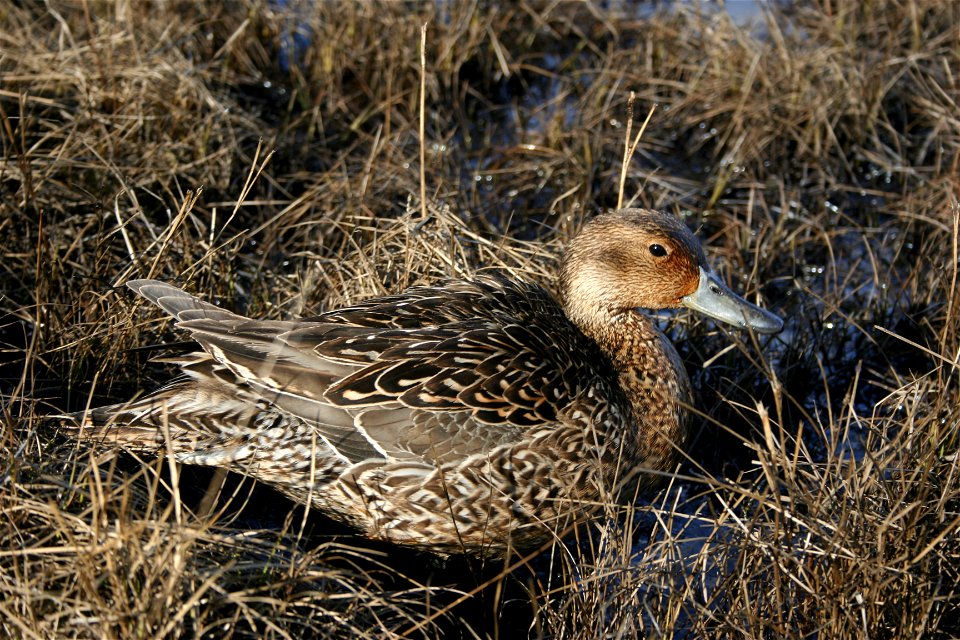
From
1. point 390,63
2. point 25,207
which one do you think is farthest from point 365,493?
point 390,63

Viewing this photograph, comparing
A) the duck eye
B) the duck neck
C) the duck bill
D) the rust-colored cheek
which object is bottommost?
the duck neck

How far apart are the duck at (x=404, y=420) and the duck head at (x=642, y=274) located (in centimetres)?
35

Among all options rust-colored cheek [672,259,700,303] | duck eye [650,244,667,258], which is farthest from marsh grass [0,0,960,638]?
duck eye [650,244,667,258]

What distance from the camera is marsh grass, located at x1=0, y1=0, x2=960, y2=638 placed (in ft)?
9.25

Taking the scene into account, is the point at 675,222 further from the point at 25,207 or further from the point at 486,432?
the point at 25,207

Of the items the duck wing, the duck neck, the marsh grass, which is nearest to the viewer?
the marsh grass

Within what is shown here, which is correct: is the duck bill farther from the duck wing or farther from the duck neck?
the duck wing

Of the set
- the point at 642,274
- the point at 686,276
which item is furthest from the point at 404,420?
the point at 686,276

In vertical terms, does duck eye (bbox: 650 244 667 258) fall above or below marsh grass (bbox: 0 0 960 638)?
Result: above

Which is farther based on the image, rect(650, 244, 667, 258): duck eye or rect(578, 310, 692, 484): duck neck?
rect(650, 244, 667, 258): duck eye

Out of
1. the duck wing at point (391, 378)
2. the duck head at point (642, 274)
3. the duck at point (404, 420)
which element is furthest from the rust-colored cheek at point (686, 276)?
the duck wing at point (391, 378)

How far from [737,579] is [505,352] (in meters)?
0.98

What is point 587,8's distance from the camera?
675 cm

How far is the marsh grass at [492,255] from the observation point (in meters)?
2.82
